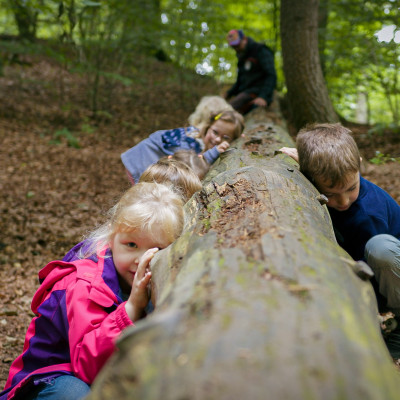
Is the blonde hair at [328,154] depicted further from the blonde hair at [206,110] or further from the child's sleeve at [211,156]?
the blonde hair at [206,110]

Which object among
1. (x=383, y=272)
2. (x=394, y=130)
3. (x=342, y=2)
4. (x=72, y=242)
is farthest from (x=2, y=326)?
(x=342, y=2)

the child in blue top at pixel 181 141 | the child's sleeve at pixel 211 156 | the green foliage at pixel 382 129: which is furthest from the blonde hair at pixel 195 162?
the green foliage at pixel 382 129

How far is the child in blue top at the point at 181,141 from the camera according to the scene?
438 centimetres

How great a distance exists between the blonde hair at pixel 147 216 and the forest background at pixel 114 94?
1564 millimetres

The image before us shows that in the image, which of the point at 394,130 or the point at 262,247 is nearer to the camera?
the point at 262,247

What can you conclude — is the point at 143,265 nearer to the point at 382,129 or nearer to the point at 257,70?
the point at 257,70

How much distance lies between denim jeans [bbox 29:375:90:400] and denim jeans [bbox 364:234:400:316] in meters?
1.83

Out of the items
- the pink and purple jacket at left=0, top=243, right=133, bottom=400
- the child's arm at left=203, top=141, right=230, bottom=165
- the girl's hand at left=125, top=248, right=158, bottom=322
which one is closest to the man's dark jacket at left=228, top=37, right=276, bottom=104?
the child's arm at left=203, top=141, right=230, bottom=165

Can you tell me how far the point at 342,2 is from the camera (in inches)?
294

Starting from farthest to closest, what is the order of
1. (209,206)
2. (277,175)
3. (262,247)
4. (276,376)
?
(277,175) → (209,206) → (262,247) → (276,376)

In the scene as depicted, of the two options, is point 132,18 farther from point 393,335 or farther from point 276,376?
point 276,376

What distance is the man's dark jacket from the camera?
716cm

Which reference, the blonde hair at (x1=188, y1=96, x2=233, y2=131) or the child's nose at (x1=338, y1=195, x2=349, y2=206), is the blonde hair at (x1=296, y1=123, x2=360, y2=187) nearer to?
the child's nose at (x1=338, y1=195, x2=349, y2=206)

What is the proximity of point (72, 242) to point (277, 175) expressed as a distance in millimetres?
3346
